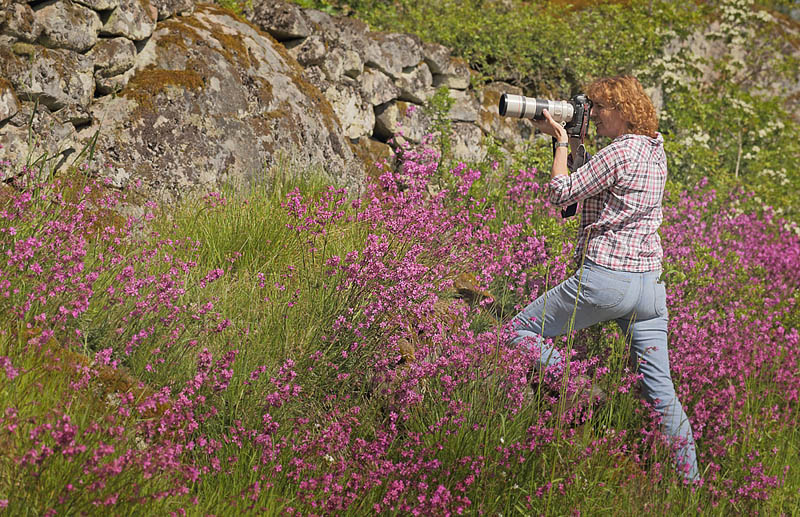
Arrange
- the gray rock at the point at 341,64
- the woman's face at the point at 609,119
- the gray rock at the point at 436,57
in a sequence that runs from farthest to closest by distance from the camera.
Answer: the gray rock at the point at 436,57, the gray rock at the point at 341,64, the woman's face at the point at 609,119

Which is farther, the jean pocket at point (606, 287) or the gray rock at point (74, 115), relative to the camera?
the gray rock at point (74, 115)

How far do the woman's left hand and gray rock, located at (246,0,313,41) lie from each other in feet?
10.5

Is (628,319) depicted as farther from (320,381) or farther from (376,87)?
(376,87)

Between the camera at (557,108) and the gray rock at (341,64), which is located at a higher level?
the camera at (557,108)

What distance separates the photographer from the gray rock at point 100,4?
4.75m

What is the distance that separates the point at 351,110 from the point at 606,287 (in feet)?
12.4

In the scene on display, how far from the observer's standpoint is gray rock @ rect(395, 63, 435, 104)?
749 centimetres

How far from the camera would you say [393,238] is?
3877mm

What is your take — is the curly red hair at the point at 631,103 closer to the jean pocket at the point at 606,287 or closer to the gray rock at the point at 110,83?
the jean pocket at the point at 606,287

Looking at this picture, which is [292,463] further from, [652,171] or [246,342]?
[652,171]

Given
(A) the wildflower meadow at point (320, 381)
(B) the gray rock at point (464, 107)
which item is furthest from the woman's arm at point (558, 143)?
(B) the gray rock at point (464, 107)

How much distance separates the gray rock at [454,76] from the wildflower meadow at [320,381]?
354 cm

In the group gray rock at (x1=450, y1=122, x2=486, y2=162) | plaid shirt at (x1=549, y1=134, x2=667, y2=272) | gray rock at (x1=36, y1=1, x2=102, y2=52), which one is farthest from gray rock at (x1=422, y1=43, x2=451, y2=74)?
plaid shirt at (x1=549, y1=134, x2=667, y2=272)

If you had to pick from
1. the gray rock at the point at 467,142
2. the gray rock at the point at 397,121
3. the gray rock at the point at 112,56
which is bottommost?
the gray rock at the point at 467,142
